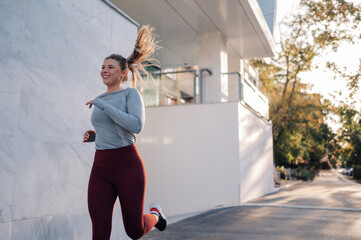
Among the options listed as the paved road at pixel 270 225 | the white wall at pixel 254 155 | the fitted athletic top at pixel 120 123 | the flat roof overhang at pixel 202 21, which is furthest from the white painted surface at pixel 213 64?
the fitted athletic top at pixel 120 123

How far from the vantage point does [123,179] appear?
286cm

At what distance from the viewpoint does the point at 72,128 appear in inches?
175

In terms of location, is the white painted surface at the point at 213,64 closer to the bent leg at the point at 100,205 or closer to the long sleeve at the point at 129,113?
the long sleeve at the point at 129,113

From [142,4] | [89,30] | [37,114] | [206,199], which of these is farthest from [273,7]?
[37,114]

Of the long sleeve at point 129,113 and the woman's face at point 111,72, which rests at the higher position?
the woman's face at point 111,72

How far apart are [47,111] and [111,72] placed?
53.1 inches

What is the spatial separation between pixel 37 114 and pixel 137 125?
1616 mm

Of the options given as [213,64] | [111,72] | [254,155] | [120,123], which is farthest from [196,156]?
[120,123]

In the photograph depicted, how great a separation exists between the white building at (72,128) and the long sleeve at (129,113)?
1.37m

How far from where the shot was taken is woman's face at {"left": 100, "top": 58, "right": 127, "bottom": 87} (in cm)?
309

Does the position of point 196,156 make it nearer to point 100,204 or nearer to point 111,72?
point 111,72

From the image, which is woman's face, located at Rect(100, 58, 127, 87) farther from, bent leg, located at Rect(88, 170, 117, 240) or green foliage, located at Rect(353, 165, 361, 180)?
green foliage, located at Rect(353, 165, 361, 180)

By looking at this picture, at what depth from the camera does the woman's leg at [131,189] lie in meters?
2.86

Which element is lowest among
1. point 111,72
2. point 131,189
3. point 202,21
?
point 131,189
